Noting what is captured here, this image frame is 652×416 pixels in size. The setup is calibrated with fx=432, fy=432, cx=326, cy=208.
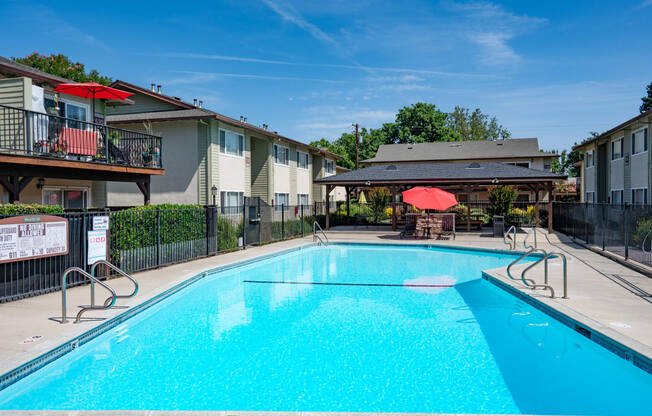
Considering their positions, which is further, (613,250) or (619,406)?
(613,250)

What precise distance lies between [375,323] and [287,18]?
17.3 meters

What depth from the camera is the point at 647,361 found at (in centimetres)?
533

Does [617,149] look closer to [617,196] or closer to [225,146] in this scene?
[617,196]

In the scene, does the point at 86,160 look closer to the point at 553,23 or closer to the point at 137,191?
the point at 137,191

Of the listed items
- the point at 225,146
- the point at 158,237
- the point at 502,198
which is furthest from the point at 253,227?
the point at 502,198

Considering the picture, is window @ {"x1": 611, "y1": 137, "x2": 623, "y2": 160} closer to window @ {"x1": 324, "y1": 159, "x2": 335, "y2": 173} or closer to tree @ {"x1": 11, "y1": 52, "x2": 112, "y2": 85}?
window @ {"x1": 324, "y1": 159, "x2": 335, "y2": 173}

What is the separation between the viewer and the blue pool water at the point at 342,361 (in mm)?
5215

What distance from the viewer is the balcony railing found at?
40.7ft

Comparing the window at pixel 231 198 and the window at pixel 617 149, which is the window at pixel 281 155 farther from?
the window at pixel 617 149

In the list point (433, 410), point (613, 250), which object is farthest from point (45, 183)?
point (613, 250)

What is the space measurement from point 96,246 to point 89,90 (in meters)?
6.27

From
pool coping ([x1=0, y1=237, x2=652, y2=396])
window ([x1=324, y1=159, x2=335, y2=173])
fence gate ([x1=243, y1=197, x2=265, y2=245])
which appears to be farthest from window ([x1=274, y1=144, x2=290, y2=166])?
pool coping ([x1=0, y1=237, x2=652, y2=396])

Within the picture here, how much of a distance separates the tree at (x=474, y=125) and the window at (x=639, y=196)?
53.2 m

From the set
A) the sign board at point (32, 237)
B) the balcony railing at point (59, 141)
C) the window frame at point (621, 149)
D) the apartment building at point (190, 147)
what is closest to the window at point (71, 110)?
A: the balcony railing at point (59, 141)
